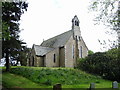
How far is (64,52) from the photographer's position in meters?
39.7

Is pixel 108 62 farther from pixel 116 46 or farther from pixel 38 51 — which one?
pixel 38 51

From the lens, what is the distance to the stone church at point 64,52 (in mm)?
39531

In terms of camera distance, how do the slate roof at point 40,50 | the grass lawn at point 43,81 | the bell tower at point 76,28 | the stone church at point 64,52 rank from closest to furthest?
the grass lawn at point 43,81 → the stone church at point 64,52 → the slate roof at point 40,50 → the bell tower at point 76,28

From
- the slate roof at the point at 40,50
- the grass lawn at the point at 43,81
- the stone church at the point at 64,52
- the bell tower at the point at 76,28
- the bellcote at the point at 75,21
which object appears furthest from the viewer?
the bellcote at the point at 75,21

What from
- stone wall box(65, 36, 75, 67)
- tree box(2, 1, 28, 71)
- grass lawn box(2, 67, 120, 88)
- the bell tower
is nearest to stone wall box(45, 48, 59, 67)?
stone wall box(65, 36, 75, 67)

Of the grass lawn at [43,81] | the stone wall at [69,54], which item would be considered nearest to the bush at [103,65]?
the grass lawn at [43,81]

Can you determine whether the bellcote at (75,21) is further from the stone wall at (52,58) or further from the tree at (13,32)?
the tree at (13,32)

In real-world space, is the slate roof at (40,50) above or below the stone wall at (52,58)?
above

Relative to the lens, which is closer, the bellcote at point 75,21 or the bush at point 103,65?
the bush at point 103,65

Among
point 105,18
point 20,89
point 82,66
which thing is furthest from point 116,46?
point 82,66

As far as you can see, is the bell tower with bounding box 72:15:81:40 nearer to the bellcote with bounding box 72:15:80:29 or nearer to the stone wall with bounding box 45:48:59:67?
the bellcote with bounding box 72:15:80:29

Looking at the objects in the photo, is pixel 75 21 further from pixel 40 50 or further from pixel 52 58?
pixel 40 50

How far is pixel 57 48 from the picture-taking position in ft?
135

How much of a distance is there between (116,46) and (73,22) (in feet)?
99.6
